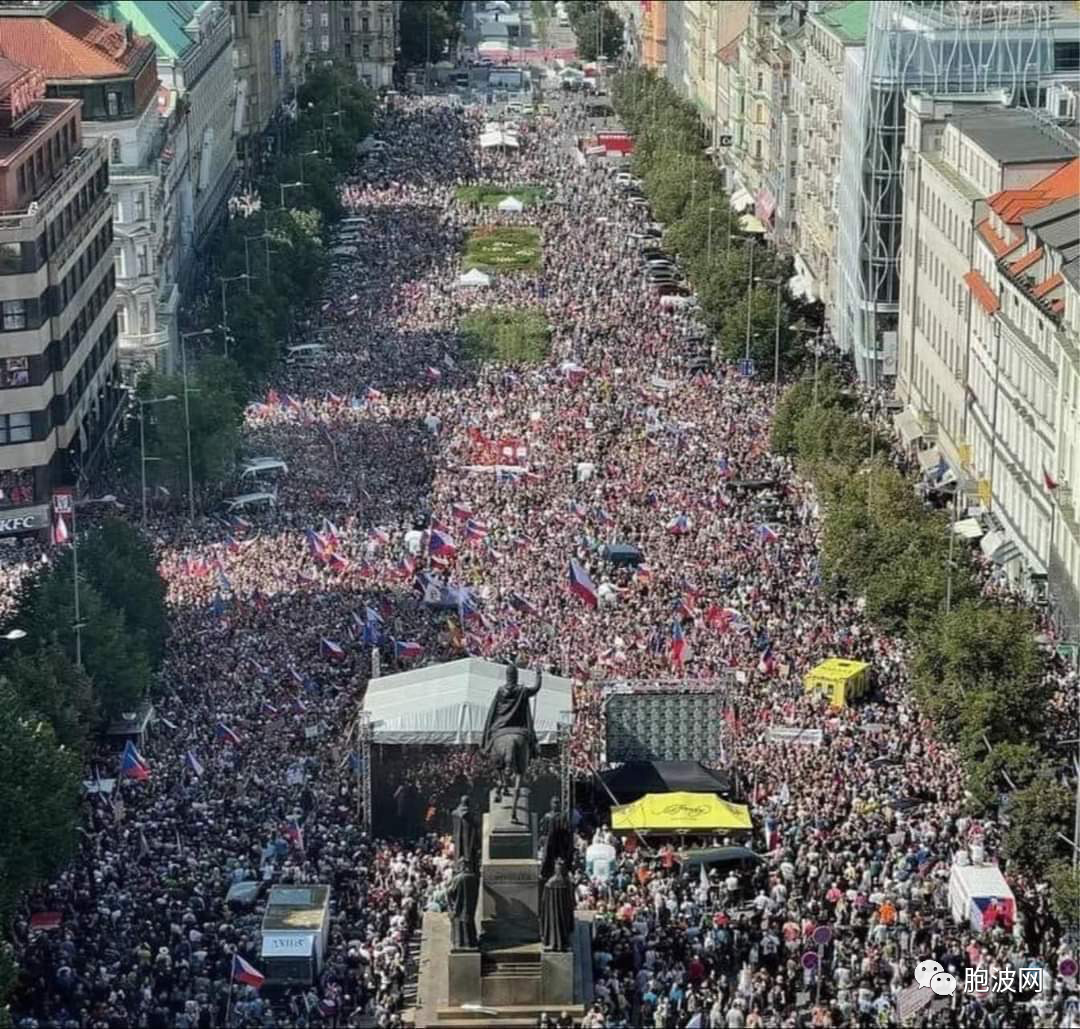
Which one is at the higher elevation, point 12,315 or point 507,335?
point 12,315

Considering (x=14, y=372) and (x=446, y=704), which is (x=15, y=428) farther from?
(x=446, y=704)

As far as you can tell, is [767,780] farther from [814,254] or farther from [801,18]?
[801,18]

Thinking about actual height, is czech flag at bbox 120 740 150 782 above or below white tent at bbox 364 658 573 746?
below

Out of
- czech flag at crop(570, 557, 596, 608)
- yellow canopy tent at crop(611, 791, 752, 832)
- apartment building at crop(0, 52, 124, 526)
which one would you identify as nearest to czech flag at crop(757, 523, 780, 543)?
czech flag at crop(570, 557, 596, 608)

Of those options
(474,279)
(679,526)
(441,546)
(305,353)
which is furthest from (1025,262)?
(474,279)

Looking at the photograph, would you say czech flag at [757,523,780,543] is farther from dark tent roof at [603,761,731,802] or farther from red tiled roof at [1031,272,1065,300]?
dark tent roof at [603,761,731,802]

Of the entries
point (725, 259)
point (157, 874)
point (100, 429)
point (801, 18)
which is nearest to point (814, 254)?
point (725, 259)
